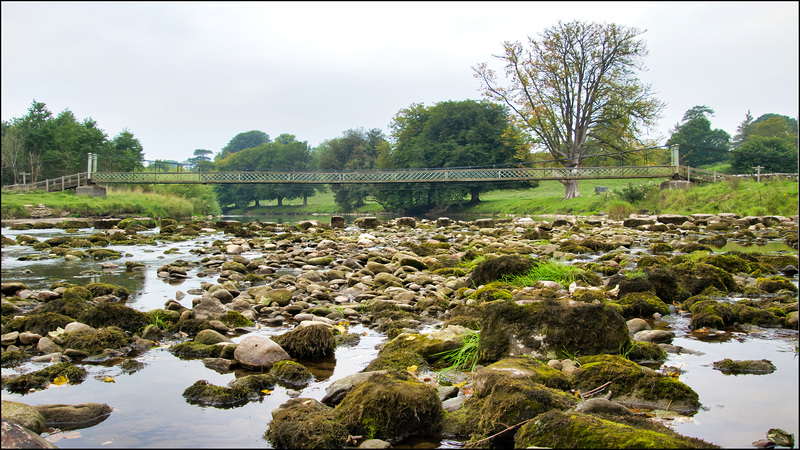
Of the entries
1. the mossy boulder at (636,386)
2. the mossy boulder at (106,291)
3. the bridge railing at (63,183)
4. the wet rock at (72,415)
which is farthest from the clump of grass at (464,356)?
the bridge railing at (63,183)

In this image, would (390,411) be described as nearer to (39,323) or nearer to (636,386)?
(636,386)

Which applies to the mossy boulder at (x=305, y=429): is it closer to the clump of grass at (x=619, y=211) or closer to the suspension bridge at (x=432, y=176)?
the clump of grass at (x=619, y=211)

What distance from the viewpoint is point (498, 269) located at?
8.45m

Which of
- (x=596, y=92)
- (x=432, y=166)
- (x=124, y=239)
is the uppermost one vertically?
(x=596, y=92)

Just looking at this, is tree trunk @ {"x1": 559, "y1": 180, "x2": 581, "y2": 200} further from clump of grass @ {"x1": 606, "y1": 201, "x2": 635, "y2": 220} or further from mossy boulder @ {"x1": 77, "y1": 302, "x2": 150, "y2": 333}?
mossy boulder @ {"x1": 77, "y1": 302, "x2": 150, "y2": 333}

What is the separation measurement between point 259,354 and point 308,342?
0.48m

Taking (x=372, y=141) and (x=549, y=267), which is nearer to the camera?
(x=549, y=267)

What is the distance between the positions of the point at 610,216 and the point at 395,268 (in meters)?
23.4

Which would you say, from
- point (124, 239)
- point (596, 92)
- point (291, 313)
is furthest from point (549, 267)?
point (596, 92)

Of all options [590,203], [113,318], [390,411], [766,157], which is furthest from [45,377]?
[766,157]

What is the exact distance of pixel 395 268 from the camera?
1014 cm

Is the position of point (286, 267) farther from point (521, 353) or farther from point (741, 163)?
point (741, 163)

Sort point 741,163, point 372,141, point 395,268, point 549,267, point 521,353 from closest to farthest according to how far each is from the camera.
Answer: point 521,353 < point 549,267 < point 395,268 < point 741,163 < point 372,141

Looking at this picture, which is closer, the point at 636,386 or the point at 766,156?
the point at 636,386
